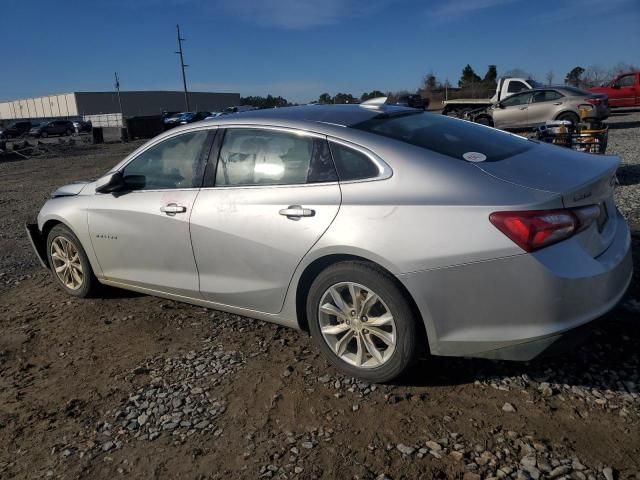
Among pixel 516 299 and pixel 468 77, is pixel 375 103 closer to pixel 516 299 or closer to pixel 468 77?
pixel 516 299

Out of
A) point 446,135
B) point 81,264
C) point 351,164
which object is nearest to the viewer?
point 351,164

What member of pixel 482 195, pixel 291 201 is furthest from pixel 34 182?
pixel 482 195

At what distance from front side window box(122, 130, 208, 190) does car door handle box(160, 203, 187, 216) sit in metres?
0.16

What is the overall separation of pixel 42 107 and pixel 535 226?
385 ft

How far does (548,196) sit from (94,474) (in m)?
2.59

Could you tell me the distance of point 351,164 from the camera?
3.13 metres

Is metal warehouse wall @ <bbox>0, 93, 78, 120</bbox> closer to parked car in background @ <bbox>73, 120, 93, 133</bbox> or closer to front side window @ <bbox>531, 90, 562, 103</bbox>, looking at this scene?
parked car in background @ <bbox>73, 120, 93, 133</bbox>

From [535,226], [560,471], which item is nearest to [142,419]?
[560,471]

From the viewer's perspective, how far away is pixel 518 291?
2568 millimetres

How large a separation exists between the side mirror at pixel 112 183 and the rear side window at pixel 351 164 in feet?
6.48

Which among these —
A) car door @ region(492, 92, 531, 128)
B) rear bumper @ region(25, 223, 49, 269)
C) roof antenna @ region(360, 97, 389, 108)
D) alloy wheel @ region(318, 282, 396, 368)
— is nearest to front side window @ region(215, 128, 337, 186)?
alloy wheel @ region(318, 282, 396, 368)

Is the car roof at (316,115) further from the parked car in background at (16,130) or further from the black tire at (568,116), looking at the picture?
the parked car in background at (16,130)

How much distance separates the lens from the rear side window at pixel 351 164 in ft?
10.0

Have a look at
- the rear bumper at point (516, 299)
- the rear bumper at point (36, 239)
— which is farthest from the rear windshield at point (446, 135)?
the rear bumper at point (36, 239)
